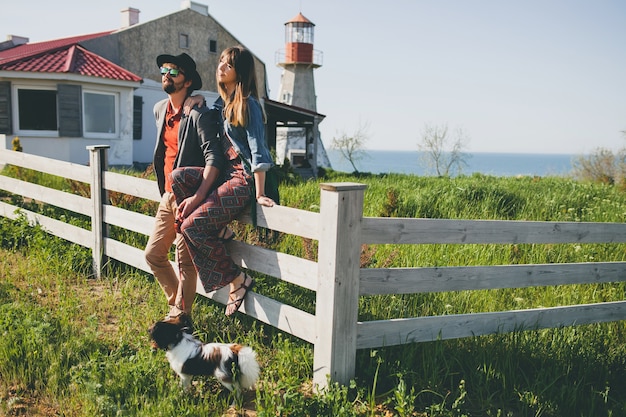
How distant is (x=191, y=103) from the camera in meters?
4.16

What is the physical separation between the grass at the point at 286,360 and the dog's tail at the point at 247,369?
0.34 ft

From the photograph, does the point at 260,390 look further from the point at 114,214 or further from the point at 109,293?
the point at 114,214

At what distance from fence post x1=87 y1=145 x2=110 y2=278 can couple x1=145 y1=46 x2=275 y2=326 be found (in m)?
1.74

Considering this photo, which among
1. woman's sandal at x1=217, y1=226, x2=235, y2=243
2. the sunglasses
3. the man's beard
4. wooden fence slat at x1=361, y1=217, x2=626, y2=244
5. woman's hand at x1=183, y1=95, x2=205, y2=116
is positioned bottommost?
woman's sandal at x1=217, y1=226, x2=235, y2=243

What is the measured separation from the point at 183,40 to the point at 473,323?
86.1 ft

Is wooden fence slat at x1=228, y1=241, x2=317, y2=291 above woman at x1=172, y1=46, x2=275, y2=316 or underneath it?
underneath

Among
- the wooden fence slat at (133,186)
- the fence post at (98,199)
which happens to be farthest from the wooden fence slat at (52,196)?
the wooden fence slat at (133,186)

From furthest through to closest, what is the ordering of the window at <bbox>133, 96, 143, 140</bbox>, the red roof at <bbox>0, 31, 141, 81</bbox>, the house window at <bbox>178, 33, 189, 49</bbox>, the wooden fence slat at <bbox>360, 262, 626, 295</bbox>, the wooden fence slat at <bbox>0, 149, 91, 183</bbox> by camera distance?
the house window at <bbox>178, 33, 189, 49</bbox> → the window at <bbox>133, 96, 143, 140</bbox> → the red roof at <bbox>0, 31, 141, 81</bbox> → the wooden fence slat at <bbox>0, 149, 91, 183</bbox> → the wooden fence slat at <bbox>360, 262, 626, 295</bbox>

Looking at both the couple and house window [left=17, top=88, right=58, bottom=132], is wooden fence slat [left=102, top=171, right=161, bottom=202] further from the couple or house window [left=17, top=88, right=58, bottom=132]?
house window [left=17, top=88, right=58, bottom=132]

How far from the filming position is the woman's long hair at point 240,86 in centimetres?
381

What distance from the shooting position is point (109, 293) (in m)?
5.32

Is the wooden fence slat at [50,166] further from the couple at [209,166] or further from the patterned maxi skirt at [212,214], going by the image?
the patterned maxi skirt at [212,214]

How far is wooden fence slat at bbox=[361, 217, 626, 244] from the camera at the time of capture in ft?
11.8

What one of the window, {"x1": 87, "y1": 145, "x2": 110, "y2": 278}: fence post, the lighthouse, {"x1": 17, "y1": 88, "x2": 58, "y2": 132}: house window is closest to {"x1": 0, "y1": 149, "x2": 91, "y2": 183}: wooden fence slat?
{"x1": 87, "y1": 145, "x2": 110, "y2": 278}: fence post
